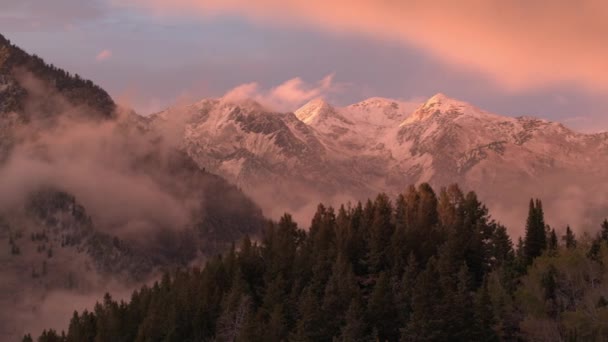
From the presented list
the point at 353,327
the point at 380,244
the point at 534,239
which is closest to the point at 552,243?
the point at 534,239

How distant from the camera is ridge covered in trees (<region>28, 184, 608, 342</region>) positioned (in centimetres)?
14250

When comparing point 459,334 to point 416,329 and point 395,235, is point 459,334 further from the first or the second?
point 395,235

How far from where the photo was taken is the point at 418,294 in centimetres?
14375

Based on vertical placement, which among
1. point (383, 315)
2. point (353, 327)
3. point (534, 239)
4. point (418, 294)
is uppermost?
point (534, 239)

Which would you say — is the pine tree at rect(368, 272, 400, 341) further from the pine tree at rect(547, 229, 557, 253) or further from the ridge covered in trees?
the pine tree at rect(547, 229, 557, 253)

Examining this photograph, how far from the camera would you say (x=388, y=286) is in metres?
161

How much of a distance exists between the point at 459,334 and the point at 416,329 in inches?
251

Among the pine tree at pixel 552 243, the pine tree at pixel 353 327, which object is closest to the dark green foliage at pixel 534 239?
the pine tree at pixel 552 243

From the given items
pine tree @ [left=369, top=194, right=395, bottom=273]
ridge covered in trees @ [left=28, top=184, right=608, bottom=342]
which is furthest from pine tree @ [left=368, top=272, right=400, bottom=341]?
Answer: pine tree @ [left=369, top=194, right=395, bottom=273]

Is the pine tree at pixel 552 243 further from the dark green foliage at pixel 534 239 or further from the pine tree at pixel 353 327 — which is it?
the pine tree at pixel 353 327

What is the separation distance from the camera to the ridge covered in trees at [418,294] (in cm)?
14250

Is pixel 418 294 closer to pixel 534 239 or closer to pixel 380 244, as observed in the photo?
pixel 380 244

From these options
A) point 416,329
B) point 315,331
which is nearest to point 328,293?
point 315,331

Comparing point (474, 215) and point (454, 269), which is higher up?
point (474, 215)
